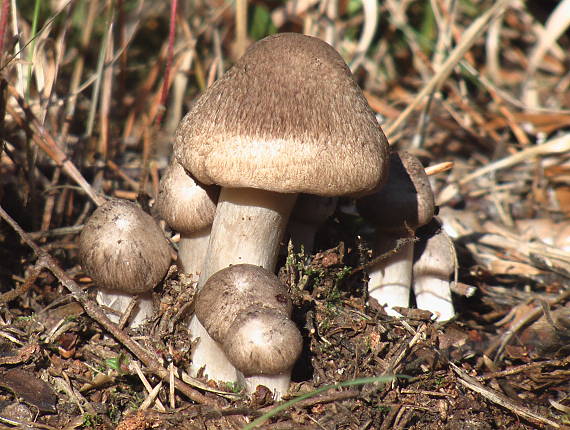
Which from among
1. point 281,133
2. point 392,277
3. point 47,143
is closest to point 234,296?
point 281,133

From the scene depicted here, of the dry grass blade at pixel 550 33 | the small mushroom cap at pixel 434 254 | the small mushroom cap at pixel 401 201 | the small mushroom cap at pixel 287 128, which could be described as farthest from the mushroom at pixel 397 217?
the dry grass blade at pixel 550 33

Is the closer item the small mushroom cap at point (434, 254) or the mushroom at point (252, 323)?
the mushroom at point (252, 323)

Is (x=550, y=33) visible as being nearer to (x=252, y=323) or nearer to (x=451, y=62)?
(x=451, y=62)

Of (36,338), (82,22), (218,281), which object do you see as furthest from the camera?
(82,22)

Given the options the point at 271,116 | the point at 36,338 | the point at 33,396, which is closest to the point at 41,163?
the point at 36,338

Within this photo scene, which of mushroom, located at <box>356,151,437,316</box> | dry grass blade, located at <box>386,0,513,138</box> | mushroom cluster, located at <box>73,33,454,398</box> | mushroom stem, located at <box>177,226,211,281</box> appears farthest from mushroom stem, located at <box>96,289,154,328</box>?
dry grass blade, located at <box>386,0,513,138</box>

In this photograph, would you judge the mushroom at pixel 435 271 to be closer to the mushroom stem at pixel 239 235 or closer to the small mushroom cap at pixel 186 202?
the mushroom stem at pixel 239 235

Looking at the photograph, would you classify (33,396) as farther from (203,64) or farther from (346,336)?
(203,64)
